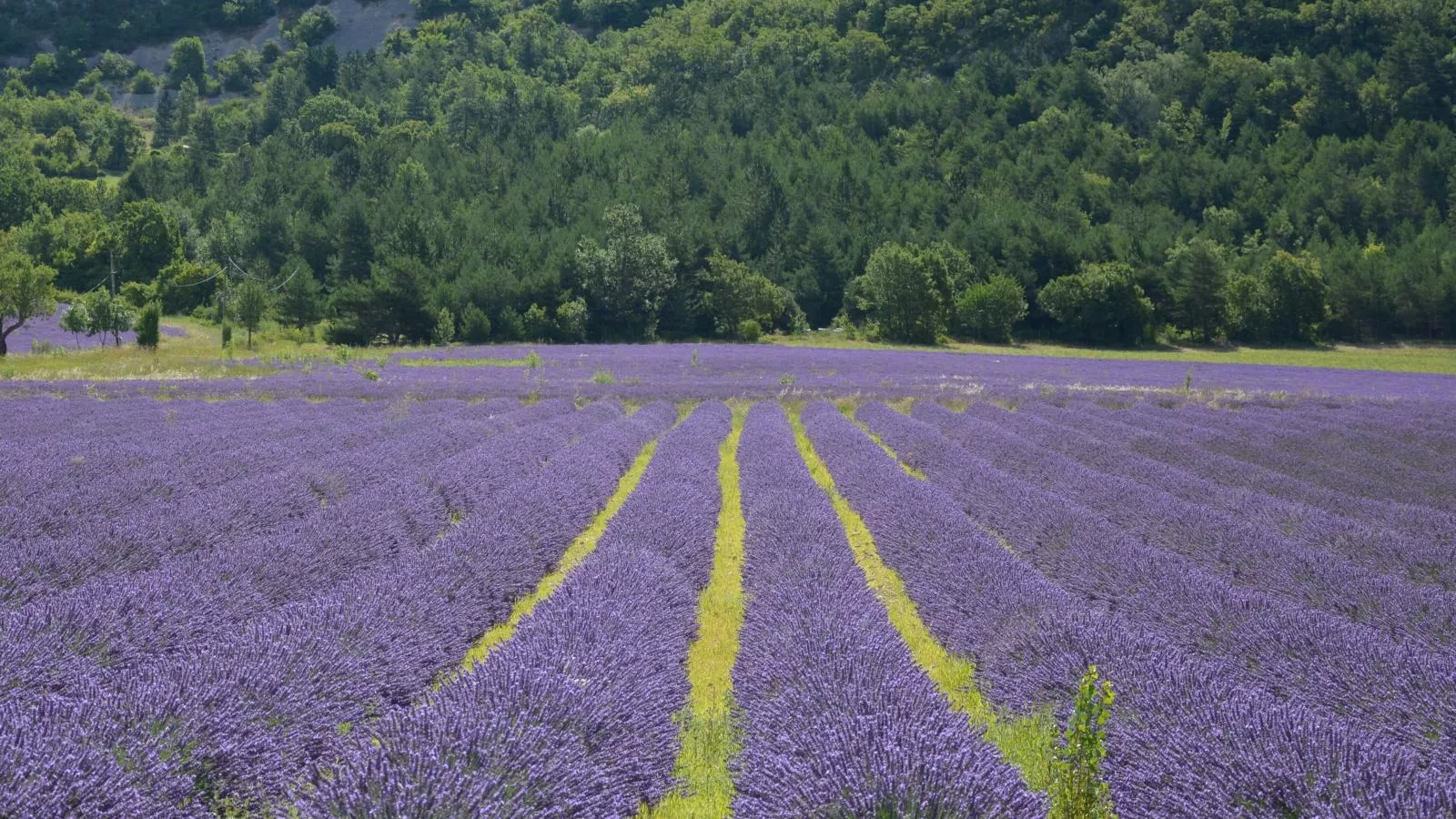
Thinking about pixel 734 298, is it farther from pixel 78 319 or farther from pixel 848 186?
pixel 78 319

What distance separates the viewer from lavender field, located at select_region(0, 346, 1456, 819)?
15.1 ft

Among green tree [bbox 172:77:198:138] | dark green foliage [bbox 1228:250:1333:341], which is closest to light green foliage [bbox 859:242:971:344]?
dark green foliage [bbox 1228:250:1333:341]

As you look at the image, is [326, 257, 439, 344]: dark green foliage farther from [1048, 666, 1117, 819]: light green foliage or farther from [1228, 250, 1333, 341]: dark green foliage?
[1048, 666, 1117, 819]: light green foliage

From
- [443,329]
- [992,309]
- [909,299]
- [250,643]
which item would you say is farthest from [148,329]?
[992,309]

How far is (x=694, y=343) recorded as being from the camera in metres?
63.8

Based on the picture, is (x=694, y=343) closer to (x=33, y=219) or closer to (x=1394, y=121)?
(x=33, y=219)

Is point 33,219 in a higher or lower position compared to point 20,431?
higher

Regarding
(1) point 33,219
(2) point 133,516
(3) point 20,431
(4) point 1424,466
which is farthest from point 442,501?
(1) point 33,219

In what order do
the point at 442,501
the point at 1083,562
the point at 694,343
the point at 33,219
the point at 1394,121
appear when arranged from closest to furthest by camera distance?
1. the point at 1083,562
2. the point at 442,501
3. the point at 694,343
4. the point at 33,219
5. the point at 1394,121

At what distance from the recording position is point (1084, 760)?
14.6ft

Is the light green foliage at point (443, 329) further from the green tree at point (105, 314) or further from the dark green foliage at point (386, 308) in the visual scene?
the green tree at point (105, 314)

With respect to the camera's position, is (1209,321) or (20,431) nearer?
(20,431)

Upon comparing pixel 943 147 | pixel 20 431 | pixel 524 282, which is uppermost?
pixel 943 147

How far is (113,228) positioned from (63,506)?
8232cm
